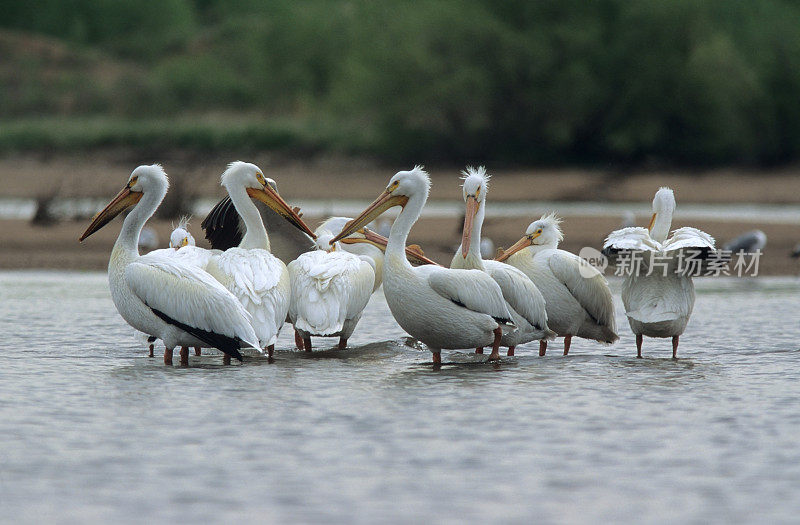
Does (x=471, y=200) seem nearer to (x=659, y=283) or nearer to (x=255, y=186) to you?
(x=659, y=283)

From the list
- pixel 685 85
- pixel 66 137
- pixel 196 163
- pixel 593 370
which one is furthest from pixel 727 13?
pixel 593 370

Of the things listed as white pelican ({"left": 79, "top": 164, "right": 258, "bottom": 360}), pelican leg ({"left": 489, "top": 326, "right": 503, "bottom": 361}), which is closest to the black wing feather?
white pelican ({"left": 79, "top": 164, "right": 258, "bottom": 360})

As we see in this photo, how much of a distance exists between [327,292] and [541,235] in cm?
153

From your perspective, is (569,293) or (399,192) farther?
(569,293)

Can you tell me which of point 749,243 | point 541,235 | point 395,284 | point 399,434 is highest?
point 749,243

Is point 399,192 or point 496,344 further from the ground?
point 399,192

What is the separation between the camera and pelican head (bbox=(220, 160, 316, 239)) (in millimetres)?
7504

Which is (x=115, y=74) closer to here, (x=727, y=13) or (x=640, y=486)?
(x=727, y=13)

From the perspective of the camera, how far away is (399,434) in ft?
16.7

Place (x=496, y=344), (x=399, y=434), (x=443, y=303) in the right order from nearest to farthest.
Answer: (x=399, y=434) → (x=443, y=303) → (x=496, y=344)

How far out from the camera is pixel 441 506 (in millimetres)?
4016

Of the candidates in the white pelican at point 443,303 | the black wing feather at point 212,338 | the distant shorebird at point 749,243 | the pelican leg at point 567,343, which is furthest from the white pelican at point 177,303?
the distant shorebird at point 749,243

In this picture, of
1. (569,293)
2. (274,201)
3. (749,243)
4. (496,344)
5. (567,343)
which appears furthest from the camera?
(749,243)

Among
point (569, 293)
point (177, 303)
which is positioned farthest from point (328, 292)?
point (569, 293)
